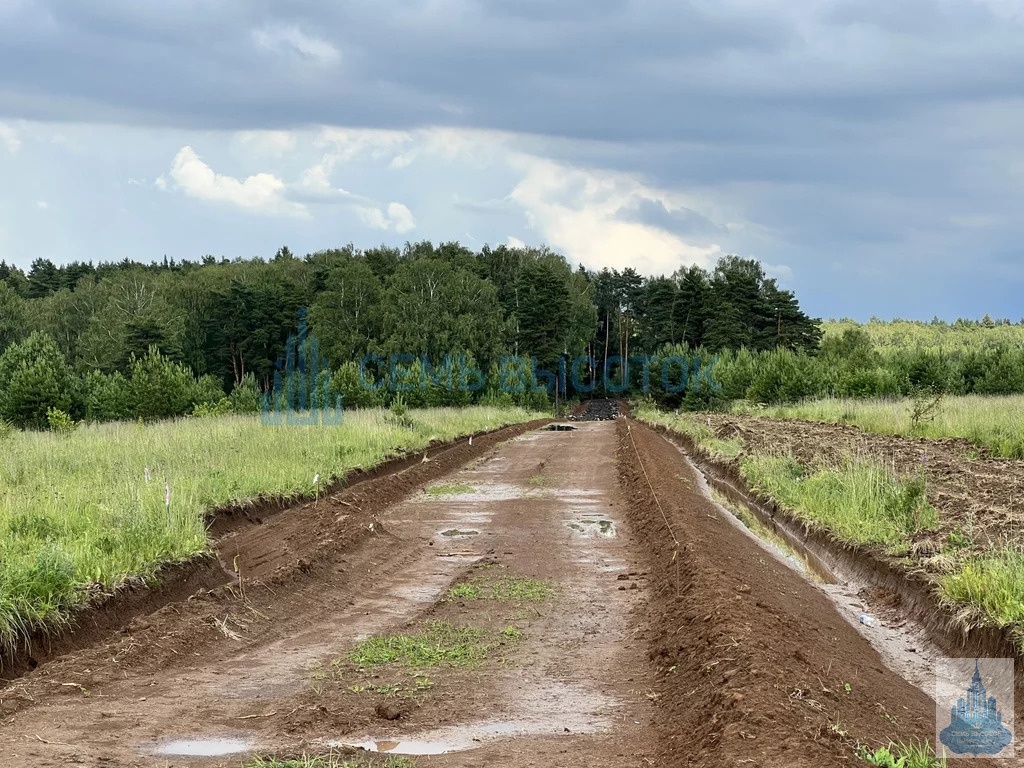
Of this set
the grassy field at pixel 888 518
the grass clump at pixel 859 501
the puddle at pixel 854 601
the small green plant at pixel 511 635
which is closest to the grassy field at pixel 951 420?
the grassy field at pixel 888 518

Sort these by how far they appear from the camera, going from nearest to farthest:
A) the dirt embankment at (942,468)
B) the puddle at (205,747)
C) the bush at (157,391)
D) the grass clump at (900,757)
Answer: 1. the grass clump at (900,757)
2. the puddle at (205,747)
3. the dirt embankment at (942,468)
4. the bush at (157,391)

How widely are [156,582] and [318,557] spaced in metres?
2.31

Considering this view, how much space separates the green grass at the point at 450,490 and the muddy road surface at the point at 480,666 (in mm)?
5583

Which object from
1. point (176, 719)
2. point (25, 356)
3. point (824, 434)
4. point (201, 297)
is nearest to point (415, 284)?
point (201, 297)

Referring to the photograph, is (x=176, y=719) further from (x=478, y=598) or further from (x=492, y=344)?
(x=492, y=344)

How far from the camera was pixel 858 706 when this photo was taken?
6.22 metres

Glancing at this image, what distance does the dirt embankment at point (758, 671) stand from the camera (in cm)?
527

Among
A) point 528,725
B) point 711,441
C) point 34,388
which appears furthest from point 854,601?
point 34,388

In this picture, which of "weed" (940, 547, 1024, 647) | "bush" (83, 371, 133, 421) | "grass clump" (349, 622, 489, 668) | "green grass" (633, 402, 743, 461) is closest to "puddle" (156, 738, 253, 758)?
"grass clump" (349, 622, 489, 668)

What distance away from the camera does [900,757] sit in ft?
16.9

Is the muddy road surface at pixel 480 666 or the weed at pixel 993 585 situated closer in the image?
the muddy road surface at pixel 480 666

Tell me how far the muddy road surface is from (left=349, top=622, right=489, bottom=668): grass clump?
2 cm

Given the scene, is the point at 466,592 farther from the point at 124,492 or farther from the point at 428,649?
the point at 124,492

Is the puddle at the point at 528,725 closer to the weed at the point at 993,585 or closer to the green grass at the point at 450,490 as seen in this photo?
the weed at the point at 993,585
